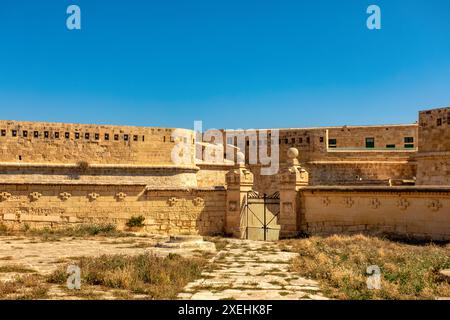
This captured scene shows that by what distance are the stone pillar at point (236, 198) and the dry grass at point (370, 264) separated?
3.26 metres

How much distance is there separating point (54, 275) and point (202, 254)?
4.20 m

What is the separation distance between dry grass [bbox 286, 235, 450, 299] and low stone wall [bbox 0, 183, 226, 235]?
4487 millimetres

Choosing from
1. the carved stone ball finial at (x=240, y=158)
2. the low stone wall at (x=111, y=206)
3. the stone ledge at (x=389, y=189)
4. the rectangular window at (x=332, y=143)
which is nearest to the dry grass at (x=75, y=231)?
the low stone wall at (x=111, y=206)

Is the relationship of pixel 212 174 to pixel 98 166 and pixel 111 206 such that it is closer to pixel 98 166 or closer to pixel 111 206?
pixel 98 166

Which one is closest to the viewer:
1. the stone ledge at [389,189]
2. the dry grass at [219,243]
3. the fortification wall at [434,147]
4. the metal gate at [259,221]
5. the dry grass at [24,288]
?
the dry grass at [24,288]

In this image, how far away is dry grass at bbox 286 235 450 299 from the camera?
694 cm

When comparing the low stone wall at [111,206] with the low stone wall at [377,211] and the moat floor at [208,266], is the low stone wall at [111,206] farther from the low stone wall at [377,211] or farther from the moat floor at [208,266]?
the low stone wall at [377,211]

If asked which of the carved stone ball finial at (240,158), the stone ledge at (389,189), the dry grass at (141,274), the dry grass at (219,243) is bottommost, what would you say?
the dry grass at (219,243)

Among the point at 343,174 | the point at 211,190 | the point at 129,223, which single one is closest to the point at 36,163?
the point at 129,223

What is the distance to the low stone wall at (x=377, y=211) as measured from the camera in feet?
40.9

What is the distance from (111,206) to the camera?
52.7 ft

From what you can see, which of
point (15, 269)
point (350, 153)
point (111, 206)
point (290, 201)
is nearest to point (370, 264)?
point (290, 201)
